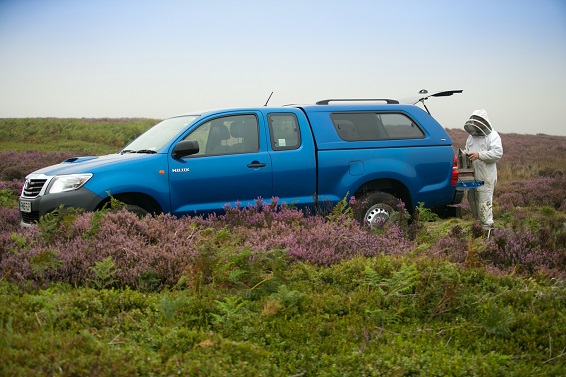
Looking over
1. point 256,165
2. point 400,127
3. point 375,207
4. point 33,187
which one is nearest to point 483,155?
point 400,127

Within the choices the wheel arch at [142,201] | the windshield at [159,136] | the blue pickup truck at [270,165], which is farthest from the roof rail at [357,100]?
the wheel arch at [142,201]

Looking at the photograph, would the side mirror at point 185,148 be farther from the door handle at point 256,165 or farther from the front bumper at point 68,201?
the front bumper at point 68,201

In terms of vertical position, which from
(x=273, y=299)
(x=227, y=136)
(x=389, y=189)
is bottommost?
(x=273, y=299)

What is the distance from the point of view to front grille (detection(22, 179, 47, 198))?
28.7 feet

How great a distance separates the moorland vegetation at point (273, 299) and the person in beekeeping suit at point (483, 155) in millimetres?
3373

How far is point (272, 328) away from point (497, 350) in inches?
70.5

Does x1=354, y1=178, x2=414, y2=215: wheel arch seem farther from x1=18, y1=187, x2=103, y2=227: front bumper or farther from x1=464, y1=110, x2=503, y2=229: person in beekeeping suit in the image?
x1=18, y1=187, x2=103, y2=227: front bumper

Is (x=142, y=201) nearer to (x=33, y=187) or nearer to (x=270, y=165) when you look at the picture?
(x=33, y=187)

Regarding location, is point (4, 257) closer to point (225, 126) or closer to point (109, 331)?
point (109, 331)

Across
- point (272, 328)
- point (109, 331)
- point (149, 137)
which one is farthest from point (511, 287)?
point (149, 137)

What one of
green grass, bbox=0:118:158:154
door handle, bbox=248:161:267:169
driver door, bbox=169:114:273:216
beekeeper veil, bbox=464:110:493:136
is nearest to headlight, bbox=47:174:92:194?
driver door, bbox=169:114:273:216

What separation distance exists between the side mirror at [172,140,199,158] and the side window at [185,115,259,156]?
0.26m

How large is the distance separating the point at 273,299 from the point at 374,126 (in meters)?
5.58

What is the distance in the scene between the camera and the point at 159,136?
30.8 feet
